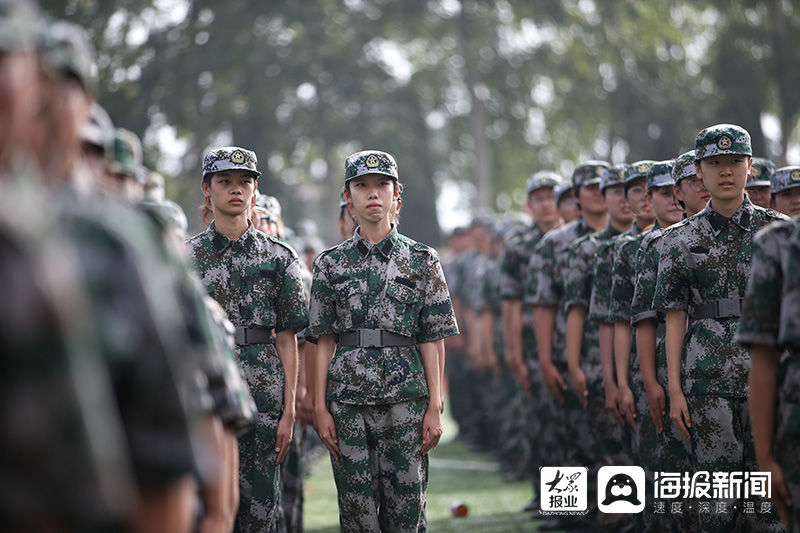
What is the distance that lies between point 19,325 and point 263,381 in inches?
181

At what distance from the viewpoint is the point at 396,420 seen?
260 inches

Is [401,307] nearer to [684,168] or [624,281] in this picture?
[624,281]

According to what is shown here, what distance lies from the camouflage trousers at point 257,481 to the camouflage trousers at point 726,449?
8.01ft

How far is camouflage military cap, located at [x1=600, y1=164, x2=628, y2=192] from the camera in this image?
901 cm

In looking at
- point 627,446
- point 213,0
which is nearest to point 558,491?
point 627,446

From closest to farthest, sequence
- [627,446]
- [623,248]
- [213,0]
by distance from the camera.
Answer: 1. [623,248]
2. [627,446]
3. [213,0]

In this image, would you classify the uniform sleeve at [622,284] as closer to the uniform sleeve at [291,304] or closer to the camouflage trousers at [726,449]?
the camouflage trousers at [726,449]

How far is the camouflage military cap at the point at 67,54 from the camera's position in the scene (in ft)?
8.61

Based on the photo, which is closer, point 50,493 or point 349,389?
point 50,493

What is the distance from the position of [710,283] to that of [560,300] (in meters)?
3.50

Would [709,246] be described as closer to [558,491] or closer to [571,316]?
[571,316]

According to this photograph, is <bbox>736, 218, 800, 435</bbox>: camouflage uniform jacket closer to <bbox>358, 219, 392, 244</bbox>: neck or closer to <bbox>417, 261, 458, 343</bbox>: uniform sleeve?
<bbox>417, 261, 458, 343</bbox>: uniform sleeve

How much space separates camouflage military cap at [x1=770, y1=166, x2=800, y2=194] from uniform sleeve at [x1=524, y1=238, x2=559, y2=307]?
6.78ft

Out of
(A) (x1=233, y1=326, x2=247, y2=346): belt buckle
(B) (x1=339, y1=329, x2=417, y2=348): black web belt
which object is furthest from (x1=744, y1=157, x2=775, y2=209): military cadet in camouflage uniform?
(A) (x1=233, y1=326, x2=247, y2=346): belt buckle
